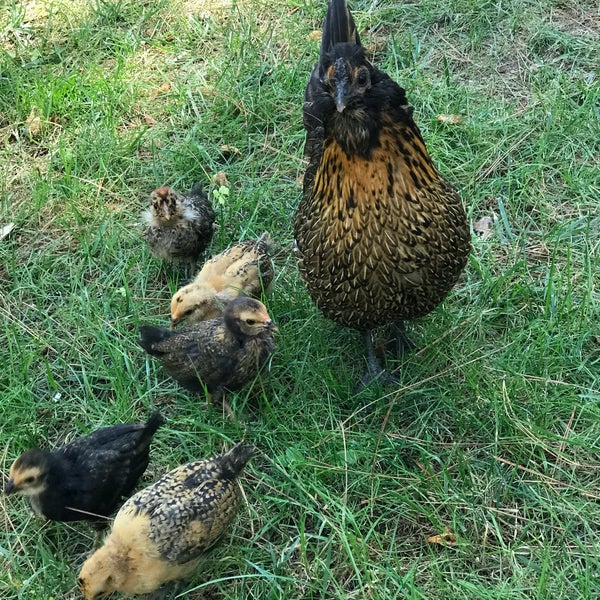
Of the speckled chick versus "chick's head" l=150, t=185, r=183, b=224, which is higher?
"chick's head" l=150, t=185, r=183, b=224

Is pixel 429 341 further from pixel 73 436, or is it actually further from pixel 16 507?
pixel 16 507

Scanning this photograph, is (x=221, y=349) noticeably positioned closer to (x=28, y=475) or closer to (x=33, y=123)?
(x=28, y=475)

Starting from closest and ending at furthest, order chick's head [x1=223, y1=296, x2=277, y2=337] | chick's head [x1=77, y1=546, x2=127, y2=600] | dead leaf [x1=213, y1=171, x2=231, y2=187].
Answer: chick's head [x1=77, y1=546, x2=127, y2=600] < chick's head [x1=223, y1=296, x2=277, y2=337] < dead leaf [x1=213, y1=171, x2=231, y2=187]

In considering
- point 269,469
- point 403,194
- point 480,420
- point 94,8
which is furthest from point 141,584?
point 94,8

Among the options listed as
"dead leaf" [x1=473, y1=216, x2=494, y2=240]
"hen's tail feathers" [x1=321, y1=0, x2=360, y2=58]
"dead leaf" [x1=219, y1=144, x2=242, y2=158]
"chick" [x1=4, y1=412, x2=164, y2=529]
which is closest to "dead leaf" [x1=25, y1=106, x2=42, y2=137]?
"dead leaf" [x1=219, y1=144, x2=242, y2=158]

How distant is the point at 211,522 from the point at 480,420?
1.46 m

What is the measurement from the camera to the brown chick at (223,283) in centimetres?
427

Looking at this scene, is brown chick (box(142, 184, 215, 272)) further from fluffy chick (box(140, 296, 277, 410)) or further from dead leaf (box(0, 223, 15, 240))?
dead leaf (box(0, 223, 15, 240))

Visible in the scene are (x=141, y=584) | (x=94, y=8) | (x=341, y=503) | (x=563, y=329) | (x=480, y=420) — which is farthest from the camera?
(x=94, y=8)

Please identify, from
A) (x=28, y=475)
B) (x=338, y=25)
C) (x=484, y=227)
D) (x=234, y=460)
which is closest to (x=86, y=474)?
(x=28, y=475)

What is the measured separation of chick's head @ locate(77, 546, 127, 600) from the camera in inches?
123

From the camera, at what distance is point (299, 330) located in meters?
4.27

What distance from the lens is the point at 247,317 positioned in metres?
3.84

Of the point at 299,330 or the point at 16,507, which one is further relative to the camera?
the point at 299,330
